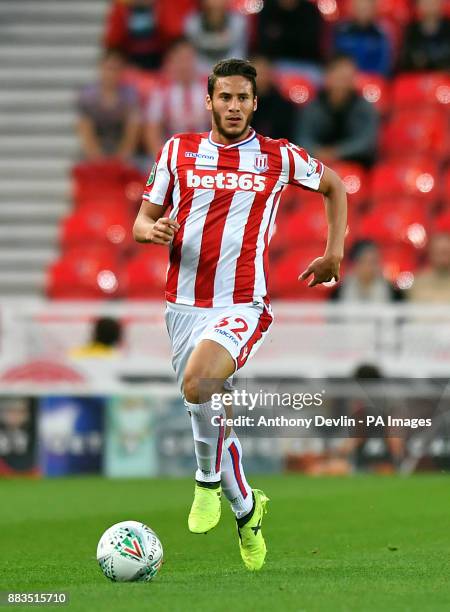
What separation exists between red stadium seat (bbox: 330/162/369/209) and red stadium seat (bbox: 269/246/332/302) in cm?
79

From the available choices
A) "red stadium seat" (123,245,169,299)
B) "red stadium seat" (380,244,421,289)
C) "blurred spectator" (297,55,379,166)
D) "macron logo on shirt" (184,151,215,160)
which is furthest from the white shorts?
"blurred spectator" (297,55,379,166)

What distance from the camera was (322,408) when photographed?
25.4 ft

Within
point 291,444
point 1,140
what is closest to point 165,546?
point 291,444

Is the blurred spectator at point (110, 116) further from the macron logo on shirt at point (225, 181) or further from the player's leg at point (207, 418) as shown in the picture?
the player's leg at point (207, 418)

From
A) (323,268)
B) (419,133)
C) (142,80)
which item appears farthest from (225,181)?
(142,80)

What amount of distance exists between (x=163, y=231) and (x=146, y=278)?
25.8 feet

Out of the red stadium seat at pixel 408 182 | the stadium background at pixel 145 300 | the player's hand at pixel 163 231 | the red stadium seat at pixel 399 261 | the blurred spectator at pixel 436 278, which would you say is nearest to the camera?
the player's hand at pixel 163 231

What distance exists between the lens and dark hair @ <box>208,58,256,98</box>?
21.3 ft

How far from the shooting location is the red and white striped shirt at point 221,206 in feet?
21.5

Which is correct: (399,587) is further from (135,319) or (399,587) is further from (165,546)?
(135,319)

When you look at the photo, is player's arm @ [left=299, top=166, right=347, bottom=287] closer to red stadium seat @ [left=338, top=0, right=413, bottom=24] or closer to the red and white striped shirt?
the red and white striped shirt

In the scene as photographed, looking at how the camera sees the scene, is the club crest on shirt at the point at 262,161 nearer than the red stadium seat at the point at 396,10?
Yes

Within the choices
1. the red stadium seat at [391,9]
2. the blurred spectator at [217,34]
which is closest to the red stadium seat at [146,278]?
the blurred spectator at [217,34]

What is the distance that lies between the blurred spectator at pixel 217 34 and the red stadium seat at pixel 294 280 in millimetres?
2779
